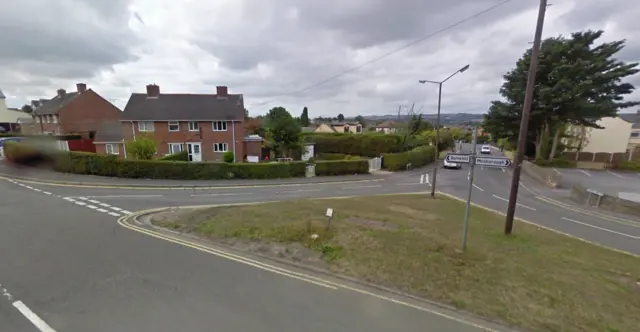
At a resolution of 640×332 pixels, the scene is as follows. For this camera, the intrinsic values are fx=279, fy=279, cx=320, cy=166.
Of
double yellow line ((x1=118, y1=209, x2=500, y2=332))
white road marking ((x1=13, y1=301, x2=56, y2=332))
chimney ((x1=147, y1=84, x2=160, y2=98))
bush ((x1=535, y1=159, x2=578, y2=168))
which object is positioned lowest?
double yellow line ((x1=118, y1=209, x2=500, y2=332))

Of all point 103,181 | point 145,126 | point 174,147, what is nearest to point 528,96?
point 103,181

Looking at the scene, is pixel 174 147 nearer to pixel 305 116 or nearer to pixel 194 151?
pixel 194 151

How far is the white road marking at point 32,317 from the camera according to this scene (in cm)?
436

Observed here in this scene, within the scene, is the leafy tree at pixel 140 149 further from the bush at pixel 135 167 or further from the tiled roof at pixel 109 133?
the tiled roof at pixel 109 133

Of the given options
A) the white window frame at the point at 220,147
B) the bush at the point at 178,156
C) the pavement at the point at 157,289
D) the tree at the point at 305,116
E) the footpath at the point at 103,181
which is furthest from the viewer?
the tree at the point at 305,116

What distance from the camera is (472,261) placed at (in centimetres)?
702

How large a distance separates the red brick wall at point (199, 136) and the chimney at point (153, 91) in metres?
4.66

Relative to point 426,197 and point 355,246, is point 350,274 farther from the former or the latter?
point 426,197

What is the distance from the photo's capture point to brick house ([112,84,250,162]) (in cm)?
3203

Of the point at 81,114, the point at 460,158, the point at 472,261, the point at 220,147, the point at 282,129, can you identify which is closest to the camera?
the point at 472,261

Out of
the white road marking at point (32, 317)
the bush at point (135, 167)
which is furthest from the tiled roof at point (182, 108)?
the white road marking at point (32, 317)

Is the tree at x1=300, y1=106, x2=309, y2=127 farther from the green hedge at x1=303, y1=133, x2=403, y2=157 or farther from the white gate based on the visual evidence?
the white gate

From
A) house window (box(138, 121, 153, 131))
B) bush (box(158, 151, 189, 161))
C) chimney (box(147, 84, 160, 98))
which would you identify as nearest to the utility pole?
bush (box(158, 151, 189, 161))

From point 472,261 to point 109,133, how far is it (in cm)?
4137
